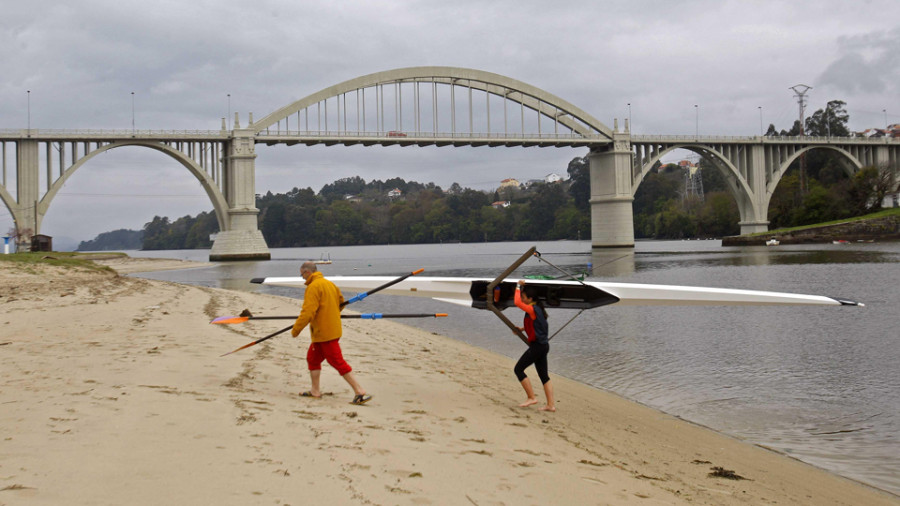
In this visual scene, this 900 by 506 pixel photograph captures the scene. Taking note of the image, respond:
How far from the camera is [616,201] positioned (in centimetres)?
8050

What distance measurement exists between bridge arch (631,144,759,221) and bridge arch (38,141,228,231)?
47052mm

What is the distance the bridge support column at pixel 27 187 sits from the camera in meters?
54.9

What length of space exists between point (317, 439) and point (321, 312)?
1.90 metres

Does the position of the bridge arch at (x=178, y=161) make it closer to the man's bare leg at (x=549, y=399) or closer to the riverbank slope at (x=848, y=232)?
the riverbank slope at (x=848, y=232)

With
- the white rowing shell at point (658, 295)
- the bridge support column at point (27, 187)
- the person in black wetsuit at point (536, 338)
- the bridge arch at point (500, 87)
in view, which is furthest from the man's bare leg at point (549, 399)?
the bridge arch at point (500, 87)

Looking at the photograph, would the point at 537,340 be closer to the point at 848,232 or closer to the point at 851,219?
the point at 848,232

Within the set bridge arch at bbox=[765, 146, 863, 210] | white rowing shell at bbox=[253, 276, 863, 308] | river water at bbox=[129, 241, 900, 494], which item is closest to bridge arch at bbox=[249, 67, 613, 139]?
bridge arch at bbox=[765, 146, 863, 210]

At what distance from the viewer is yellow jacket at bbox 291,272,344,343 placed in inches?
265

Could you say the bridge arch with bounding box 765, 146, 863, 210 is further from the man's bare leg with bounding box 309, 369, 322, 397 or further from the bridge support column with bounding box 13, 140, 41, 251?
the man's bare leg with bounding box 309, 369, 322, 397

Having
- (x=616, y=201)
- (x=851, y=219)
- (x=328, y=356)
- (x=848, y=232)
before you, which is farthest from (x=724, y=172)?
(x=328, y=356)

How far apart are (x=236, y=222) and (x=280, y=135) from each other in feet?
32.8

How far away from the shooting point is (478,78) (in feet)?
269

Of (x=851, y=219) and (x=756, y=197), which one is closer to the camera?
(x=851, y=219)

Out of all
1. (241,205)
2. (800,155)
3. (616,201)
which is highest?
(800,155)
